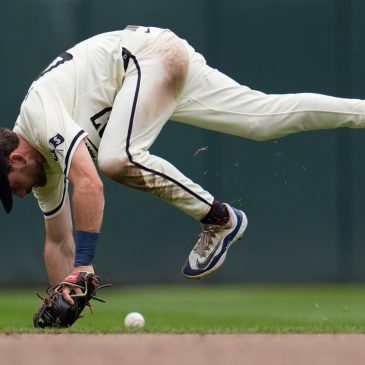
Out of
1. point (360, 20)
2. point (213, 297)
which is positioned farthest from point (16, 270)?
point (360, 20)

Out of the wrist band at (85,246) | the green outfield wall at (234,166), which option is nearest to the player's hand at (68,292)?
the wrist band at (85,246)

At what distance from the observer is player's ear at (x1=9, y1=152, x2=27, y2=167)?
5.75 metres

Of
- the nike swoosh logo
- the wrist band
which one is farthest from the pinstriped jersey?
the nike swoosh logo

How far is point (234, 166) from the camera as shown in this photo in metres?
9.84

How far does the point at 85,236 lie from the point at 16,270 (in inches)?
164

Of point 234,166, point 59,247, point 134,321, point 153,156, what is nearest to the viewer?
point 153,156

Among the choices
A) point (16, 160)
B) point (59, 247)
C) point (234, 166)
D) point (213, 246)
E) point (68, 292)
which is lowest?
point (234, 166)

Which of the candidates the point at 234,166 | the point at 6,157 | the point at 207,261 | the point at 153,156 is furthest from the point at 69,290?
the point at 234,166

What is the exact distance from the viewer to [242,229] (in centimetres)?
628

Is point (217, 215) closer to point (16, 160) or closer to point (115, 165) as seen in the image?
point (115, 165)
